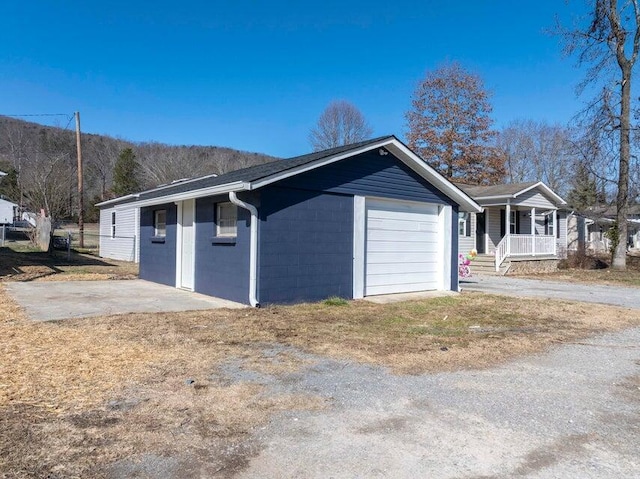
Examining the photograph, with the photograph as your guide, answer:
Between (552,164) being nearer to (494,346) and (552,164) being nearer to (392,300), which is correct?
(392,300)

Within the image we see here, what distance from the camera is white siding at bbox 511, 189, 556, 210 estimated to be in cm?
2116

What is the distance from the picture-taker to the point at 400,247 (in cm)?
1128

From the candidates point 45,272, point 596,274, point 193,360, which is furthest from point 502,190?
point 193,360

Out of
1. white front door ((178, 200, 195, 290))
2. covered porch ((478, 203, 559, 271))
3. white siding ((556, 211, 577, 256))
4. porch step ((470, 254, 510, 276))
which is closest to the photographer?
white front door ((178, 200, 195, 290))

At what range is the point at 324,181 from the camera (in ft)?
31.7

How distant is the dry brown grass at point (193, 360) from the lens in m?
3.11

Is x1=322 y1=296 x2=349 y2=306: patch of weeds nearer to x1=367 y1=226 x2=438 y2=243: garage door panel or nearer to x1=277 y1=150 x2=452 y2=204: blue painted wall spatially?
x1=367 y1=226 x2=438 y2=243: garage door panel

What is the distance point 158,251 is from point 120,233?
12.2 m

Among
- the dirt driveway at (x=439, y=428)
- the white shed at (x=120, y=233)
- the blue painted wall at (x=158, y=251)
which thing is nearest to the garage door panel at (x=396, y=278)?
the blue painted wall at (x=158, y=251)

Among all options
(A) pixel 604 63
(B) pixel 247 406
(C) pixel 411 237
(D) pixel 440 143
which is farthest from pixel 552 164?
(B) pixel 247 406

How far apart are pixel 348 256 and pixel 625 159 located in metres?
17.2

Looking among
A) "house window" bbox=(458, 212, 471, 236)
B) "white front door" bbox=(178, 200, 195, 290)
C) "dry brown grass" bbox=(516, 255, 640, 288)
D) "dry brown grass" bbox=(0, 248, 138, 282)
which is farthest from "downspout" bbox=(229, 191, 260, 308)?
"house window" bbox=(458, 212, 471, 236)

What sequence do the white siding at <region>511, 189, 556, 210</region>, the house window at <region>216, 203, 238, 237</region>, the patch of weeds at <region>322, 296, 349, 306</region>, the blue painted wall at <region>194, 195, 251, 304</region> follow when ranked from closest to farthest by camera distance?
the blue painted wall at <region>194, 195, 251, 304</region> → the patch of weeds at <region>322, 296, 349, 306</region> → the house window at <region>216, 203, 238, 237</region> → the white siding at <region>511, 189, 556, 210</region>

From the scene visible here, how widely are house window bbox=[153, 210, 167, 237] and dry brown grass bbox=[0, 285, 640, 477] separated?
4.54 metres
